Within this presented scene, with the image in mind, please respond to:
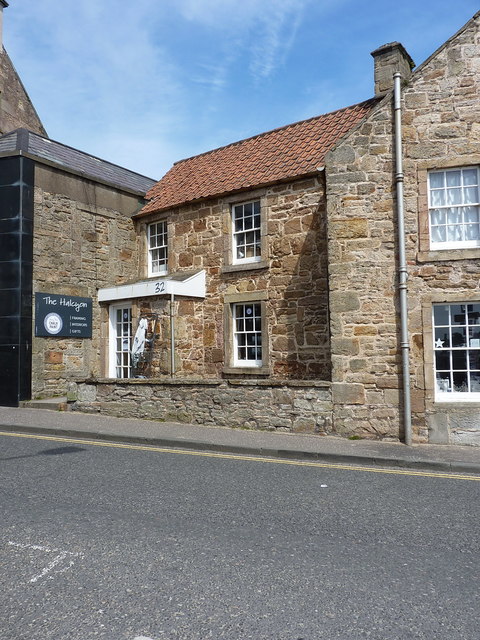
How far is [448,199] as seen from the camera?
11078 millimetres

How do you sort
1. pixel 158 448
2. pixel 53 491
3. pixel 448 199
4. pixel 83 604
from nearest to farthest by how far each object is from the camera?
pixel 83 604 → pixel 53 491 → pixel 158 448 → pixel 448 199

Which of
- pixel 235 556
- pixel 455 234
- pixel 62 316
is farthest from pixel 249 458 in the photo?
pixel 62 316

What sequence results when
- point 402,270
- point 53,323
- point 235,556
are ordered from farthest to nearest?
1. point 53,323
2. point 402,270
3. point 235,556

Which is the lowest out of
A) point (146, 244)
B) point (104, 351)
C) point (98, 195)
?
point (104, 351)

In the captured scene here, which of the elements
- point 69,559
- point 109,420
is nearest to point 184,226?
point 109,420

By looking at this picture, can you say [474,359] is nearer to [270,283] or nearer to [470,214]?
[470,214]

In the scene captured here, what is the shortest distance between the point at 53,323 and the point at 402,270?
9851mm

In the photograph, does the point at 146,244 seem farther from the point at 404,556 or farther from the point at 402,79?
the point at 404,556

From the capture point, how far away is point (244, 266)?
1531 centimetres

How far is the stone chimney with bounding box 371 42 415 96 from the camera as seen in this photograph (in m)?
14.2

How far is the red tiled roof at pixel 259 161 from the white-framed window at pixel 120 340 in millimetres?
3339

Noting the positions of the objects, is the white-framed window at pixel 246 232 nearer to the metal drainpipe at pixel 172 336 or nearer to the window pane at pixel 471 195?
the metal drainpipe at pixel 172 336

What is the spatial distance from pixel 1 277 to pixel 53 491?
33.9 feet

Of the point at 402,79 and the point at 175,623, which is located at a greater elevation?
the point at 402,79
